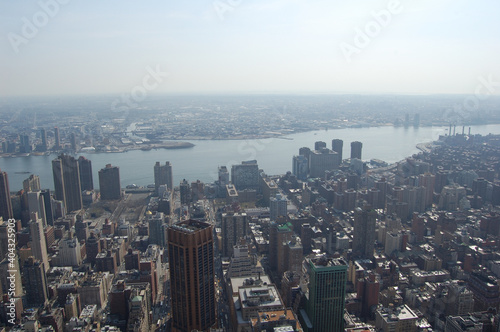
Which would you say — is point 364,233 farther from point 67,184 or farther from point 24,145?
point 24,145

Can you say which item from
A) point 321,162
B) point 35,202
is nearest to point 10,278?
point 35,202

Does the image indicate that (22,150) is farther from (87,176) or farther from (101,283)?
(101,283)

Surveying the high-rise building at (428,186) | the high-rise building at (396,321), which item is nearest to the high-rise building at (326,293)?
the high-rise building at (396,321)

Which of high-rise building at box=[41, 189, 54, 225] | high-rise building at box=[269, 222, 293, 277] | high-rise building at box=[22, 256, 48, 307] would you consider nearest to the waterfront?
high-rise building at box=[41, 189, 54, 225]

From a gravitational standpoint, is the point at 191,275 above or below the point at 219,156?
above

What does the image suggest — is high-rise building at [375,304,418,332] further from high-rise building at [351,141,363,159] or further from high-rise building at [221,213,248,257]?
high-rise building at [351,141,363,159]

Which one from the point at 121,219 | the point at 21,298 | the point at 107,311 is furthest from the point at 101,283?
the point at 121,219
